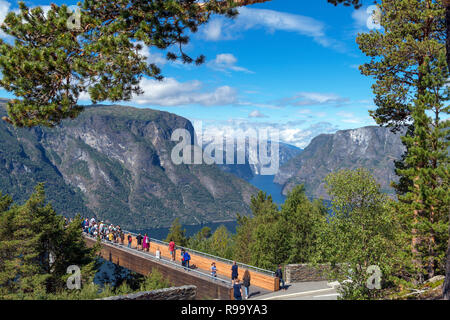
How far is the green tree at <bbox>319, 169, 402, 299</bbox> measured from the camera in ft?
40.4

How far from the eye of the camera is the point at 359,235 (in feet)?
41.6

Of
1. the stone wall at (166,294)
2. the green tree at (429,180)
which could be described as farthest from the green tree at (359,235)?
the stone wall at (166,294)

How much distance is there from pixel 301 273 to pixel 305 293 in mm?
3308

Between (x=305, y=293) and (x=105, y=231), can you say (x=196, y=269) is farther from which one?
(x=105, y=231)

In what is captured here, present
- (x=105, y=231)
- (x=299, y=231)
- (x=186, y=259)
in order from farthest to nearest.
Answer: (x=299, y=231), (x=105, y=231), (x=186, y=259)

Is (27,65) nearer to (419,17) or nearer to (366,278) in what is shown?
(366,278)

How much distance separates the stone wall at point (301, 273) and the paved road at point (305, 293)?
1.84 ft

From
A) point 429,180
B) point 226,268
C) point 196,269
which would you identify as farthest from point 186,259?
point 429,180

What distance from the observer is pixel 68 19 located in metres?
9.53

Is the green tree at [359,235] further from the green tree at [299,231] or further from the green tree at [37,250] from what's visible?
the green tree at [299,231]

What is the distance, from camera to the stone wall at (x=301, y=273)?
19.9 meters

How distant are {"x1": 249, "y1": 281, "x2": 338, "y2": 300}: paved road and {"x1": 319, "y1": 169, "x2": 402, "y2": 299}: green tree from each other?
2.52m
